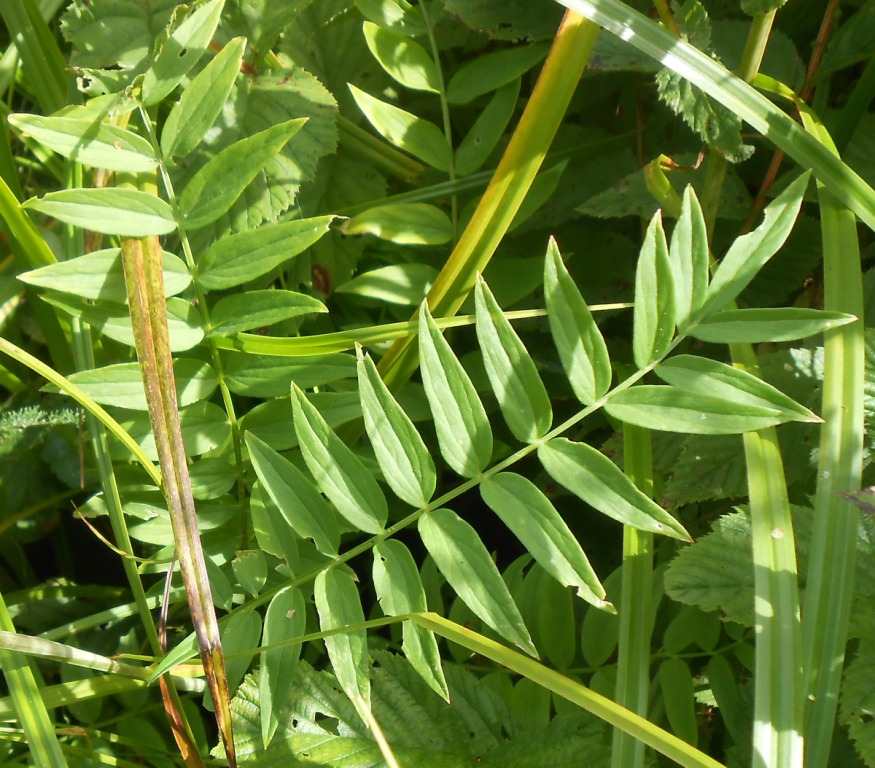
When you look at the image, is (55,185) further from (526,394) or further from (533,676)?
(533,676)

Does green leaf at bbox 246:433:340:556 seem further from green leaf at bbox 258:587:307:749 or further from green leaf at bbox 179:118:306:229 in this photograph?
green leaf at bbox 179:118:306:229

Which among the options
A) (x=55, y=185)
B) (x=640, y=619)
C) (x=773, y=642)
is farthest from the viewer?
(x=55, y=185)

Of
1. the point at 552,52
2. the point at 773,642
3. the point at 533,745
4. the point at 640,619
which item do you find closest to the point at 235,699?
the point at 533,745

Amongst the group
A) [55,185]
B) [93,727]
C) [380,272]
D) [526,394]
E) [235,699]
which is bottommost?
[93,727]

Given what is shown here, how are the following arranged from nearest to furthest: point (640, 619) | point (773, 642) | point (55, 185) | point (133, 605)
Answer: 1. point (773, 642)
2. point (640, 619)
3. point (133, 605)
4. point (55, 185)

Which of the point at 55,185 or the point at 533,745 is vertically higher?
the point at 55,185

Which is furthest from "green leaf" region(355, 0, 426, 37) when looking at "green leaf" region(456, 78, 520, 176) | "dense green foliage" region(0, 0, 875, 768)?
"green leaf" region(456, 78, 520, 176)

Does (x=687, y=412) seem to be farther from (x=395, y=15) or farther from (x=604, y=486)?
(x=395, y=15)

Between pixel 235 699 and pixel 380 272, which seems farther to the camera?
pixel 380 272

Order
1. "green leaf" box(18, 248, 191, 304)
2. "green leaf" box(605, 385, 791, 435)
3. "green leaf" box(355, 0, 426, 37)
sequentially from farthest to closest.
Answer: "green leaf" box(355, 0, 426, 37), "green leaf" box(18, 248, 191, 304), "green leaf" box(605, 385, 791, 435)
